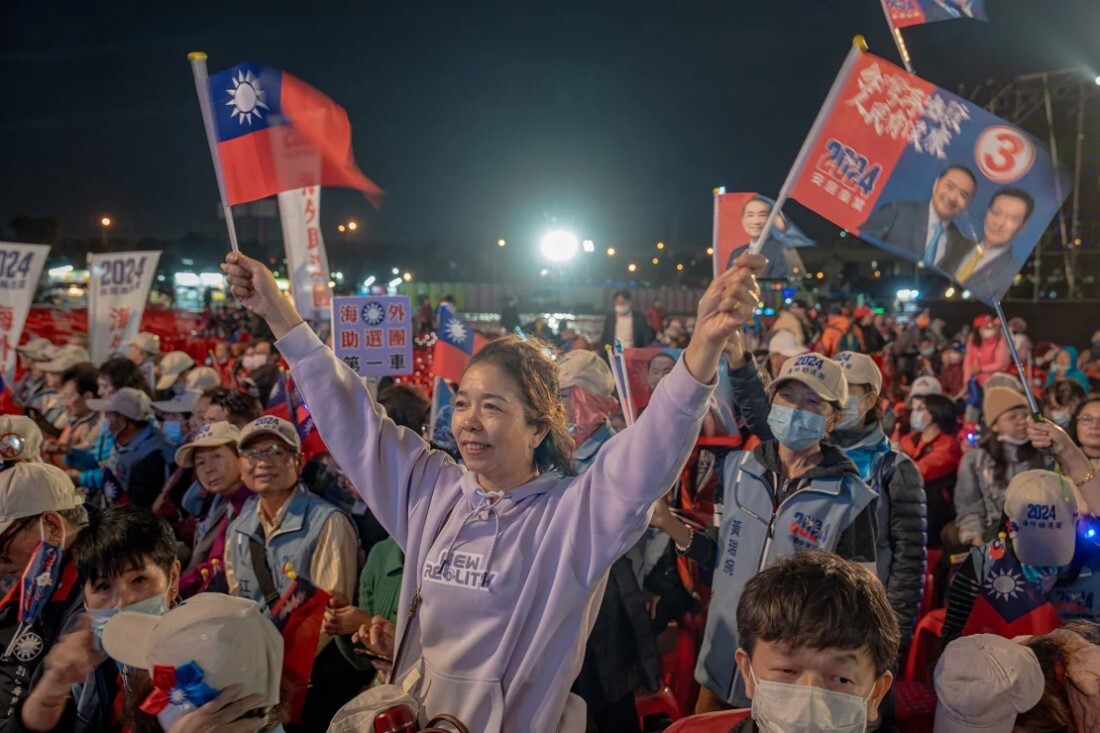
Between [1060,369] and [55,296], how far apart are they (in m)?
31.3

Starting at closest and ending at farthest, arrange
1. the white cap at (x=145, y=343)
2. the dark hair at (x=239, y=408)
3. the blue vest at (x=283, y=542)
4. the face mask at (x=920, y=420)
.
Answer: the blue vest at (x=283, y=542), the dark hair at (x=239, y=408), the face mask at (x=920, y=420), the white cap at (x=145, y=343)

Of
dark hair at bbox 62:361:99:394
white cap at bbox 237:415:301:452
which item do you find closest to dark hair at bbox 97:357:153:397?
dark hair at bbox 62:361:99:394

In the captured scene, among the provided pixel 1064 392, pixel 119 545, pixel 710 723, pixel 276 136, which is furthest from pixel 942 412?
pixel 119 545

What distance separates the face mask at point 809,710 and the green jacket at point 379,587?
1885 mm

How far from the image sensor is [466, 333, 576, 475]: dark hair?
229 cm

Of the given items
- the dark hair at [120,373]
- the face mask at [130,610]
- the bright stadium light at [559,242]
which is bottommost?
the face mask at [130,610]

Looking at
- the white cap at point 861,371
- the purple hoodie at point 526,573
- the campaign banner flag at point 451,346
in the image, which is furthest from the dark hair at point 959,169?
the campaign banner flag at point 451,346

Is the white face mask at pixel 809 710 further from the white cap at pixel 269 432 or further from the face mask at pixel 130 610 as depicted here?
the white cap at pixel 269 432

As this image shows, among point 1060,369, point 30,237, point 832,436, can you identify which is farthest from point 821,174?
point 30,237

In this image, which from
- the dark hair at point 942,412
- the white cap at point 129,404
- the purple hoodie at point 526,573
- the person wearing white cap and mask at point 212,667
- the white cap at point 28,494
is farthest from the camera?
the dark hair at point 942,412

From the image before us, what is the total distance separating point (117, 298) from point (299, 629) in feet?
A: 29.6

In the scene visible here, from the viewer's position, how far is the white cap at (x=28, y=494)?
3252 millimetres

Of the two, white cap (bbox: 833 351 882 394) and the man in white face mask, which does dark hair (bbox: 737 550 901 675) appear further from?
white cap (bbox: 833 351 882 394)

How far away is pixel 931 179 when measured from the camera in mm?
3268
